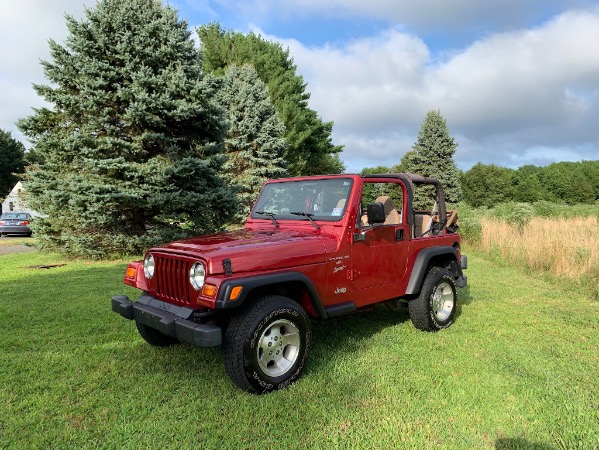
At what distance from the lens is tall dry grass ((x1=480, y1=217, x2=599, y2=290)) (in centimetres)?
817

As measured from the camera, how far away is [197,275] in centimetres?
342

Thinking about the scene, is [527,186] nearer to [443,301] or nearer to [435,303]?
[443,301]

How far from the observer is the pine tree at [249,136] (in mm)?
19625

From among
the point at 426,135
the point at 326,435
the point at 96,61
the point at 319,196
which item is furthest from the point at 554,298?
the point at 426,135

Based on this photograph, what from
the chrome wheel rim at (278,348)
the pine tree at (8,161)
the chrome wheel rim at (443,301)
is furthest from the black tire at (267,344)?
the pine tree at (8,161)

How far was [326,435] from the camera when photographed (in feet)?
9.40

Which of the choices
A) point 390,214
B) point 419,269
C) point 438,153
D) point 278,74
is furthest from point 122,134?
point 438,153

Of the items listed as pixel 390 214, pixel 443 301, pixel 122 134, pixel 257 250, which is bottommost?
pixel 443 301

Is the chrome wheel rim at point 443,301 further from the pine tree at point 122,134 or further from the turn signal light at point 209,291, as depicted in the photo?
the pine tree at point 122,134

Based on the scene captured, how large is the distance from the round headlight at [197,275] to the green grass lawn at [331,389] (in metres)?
0.92

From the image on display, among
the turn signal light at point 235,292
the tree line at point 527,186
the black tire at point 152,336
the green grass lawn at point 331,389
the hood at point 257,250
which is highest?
the tree line at point 527,186

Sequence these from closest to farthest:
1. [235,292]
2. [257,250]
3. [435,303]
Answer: [235,292] → [257,250] → [435,303]

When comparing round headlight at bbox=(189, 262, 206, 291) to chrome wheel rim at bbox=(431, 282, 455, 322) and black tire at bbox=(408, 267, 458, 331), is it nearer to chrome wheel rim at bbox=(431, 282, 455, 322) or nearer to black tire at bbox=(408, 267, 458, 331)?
black tire at bbox=(408, 267, 458, 331)

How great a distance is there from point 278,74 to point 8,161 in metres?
35.4
